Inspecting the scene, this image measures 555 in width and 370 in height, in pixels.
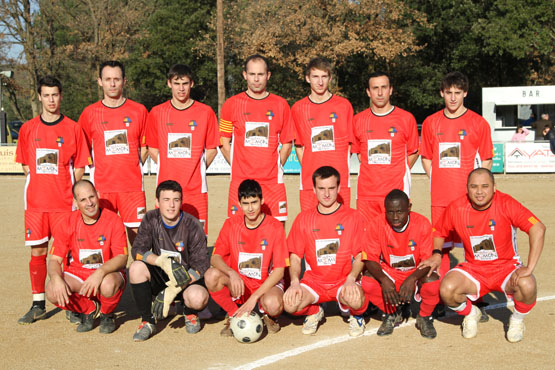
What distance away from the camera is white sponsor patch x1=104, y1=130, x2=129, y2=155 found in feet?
20.0

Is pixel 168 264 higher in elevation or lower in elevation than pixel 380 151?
lower

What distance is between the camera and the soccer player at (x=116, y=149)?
6105 mm

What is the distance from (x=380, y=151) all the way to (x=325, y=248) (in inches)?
49.8

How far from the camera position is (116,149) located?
6129mm

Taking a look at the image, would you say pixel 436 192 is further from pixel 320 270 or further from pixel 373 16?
pixel 373 16

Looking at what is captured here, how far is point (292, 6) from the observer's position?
3141 cm

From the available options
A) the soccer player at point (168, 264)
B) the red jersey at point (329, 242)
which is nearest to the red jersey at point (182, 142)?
the soccer player at point (168, 264)

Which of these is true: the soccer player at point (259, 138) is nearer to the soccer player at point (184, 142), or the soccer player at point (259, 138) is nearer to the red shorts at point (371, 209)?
the soccer player at point (184, 142)

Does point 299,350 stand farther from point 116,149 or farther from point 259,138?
point 116,149

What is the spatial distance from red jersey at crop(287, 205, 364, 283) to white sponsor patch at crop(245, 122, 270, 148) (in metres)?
1.09

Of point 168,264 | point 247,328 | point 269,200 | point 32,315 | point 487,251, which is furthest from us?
point 269,200

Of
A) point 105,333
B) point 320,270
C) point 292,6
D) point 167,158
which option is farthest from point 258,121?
point 292,6

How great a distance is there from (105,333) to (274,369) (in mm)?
1773

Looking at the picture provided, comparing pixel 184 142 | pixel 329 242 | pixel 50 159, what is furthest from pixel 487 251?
pixel 50 159
